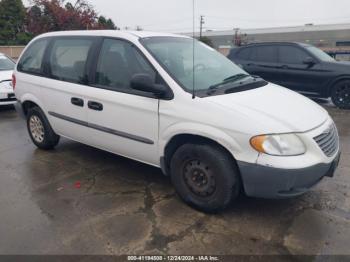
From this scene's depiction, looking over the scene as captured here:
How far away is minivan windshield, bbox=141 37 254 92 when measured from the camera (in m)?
3.33

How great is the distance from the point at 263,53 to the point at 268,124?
6.48 m

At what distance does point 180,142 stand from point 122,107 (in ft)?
2.53

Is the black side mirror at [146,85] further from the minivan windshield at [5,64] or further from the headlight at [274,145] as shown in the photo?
the minivan windshield at [5,64]

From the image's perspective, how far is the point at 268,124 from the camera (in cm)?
278

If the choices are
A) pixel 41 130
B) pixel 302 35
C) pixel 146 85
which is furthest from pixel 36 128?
pixel 302 35

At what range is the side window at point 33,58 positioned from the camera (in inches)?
185

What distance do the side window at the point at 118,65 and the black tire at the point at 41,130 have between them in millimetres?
1414

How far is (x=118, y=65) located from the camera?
146 inches

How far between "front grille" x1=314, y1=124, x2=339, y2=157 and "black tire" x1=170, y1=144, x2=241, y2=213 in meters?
0.79

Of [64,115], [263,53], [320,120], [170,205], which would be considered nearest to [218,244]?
[170,205]

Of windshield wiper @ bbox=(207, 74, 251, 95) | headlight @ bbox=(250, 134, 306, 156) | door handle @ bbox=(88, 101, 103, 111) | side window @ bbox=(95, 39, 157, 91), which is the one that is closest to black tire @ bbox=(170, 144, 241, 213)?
headlight @ bbox=(250, 134, 306, 156)

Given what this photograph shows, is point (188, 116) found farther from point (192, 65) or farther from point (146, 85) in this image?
point (192, 65)

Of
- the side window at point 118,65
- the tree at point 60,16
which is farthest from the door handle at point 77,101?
the tree at point 60,16

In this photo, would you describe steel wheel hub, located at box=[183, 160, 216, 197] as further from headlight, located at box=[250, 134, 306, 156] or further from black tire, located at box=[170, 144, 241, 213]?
headlight, located at box=[250, 134, 306, 156]
